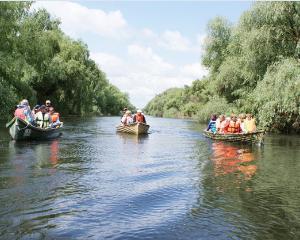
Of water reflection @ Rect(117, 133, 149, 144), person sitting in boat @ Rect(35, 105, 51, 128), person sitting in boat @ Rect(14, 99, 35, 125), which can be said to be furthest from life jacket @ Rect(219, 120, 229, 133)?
person sitting in boat @ Rect(14, 99, 35, 125)

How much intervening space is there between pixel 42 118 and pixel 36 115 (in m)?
0.38

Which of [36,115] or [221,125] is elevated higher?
[36,115]

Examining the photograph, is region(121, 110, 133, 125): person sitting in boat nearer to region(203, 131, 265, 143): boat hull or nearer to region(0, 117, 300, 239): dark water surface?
region(203, 131, 265, 143): boat hull

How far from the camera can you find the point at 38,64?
24.9 meters

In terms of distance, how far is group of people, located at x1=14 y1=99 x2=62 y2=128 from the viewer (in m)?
17.6

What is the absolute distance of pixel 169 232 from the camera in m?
6.04

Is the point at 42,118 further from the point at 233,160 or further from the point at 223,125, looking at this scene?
the point at 233,160

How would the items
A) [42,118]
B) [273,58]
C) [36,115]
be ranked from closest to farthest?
[42,118] → [36,115] → [273,58]

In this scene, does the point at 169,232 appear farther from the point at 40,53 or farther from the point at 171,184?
the point at 40,53

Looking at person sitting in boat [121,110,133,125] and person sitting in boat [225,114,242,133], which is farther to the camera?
person sitting in boat [121,110,133,125]

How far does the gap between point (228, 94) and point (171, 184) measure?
1025 inches

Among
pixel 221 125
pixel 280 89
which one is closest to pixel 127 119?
pixel 221 125

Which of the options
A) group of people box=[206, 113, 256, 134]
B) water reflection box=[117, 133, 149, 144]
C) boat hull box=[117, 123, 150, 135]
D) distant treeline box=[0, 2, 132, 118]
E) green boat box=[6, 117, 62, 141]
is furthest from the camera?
boat hull box=[117, 123, 150, 135]

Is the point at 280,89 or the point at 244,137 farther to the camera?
the point at 280,89
